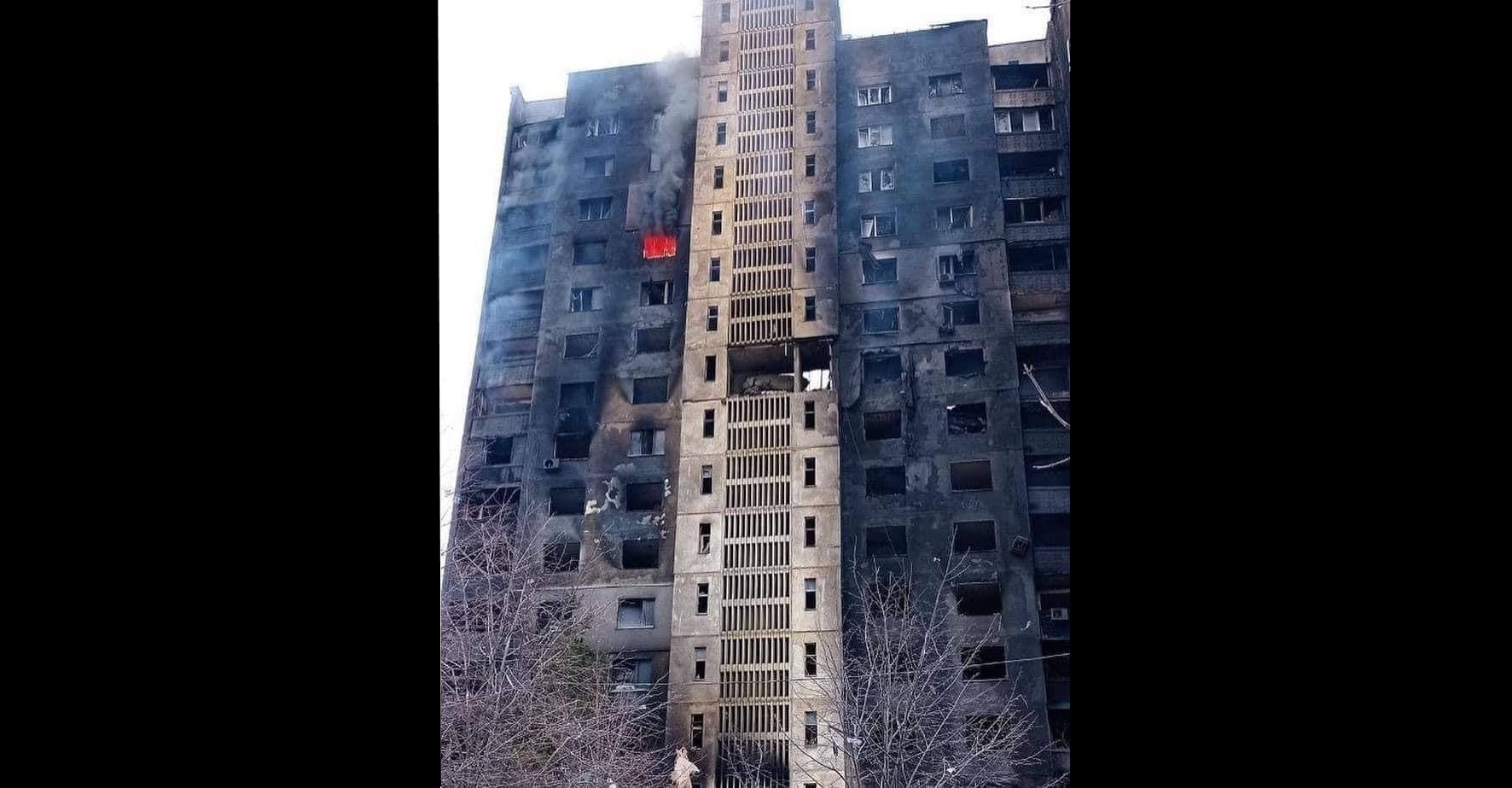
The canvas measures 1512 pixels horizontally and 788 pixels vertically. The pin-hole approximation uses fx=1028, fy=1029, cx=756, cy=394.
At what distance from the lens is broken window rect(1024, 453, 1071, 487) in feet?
81.0

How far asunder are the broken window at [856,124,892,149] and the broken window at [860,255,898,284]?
3645 mm

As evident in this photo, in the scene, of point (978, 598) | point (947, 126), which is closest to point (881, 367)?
point (978, 598)

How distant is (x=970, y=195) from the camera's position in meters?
27.9

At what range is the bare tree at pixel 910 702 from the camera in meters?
20.0

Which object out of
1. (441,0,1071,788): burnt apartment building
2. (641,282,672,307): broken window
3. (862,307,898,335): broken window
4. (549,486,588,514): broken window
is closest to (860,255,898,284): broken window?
(441,0,1071,788): burnt apartment building

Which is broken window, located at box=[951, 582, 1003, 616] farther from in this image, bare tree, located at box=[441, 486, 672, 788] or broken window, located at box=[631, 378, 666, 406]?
broken window, located at box=[631, 378, 666, 406]

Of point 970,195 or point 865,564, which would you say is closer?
point 865,564
